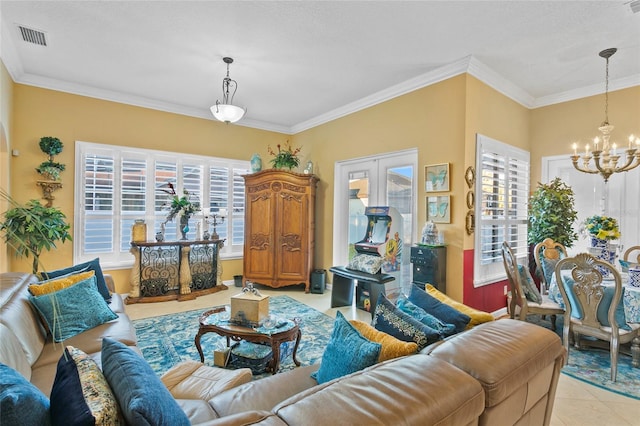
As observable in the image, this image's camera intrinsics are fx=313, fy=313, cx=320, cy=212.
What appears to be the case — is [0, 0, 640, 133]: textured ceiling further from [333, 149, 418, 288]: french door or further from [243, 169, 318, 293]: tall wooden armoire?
[243, 169, 318, 293]: tall wooden armoire

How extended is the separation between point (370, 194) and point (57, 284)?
3923 mm

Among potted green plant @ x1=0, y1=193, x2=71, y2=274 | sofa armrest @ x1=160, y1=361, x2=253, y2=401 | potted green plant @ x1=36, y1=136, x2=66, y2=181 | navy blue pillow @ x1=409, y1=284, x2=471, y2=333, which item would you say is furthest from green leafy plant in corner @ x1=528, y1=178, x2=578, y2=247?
potted green plant @ x1=36, y1=136, x2=66, y2=181

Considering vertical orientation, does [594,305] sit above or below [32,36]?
below

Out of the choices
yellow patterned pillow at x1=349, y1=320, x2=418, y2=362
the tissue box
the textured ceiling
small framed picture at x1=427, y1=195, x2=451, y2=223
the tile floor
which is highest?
the textured ceiling

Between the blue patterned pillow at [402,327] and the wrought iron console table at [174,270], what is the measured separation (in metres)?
3.96

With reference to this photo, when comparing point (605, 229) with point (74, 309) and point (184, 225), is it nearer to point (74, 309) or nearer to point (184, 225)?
point (74, 309)

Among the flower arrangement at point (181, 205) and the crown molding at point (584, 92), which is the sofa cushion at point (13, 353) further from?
the crown molding at point (584, 92)

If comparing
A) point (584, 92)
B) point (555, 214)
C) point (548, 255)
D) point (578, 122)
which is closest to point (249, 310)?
point (548, 255)

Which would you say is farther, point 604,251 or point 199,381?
point 604,251

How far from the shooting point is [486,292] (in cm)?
400

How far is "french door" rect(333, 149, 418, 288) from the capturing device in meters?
4.32

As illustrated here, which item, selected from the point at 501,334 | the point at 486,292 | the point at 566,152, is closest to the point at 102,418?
the point at 501,334

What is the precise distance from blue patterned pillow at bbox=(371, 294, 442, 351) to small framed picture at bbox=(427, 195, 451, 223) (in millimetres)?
2457

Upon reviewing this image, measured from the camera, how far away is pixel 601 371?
2.77 meters
